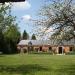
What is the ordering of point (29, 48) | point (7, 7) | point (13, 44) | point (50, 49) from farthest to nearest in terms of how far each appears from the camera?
point (29, 48) → point (50, 49) → point (13, 44) → point (7, 7)

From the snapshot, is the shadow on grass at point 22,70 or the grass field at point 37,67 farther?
the shadow on grass at point 22,70

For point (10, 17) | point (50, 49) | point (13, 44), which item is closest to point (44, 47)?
point (50, 49)

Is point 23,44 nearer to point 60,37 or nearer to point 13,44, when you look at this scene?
point 13,44

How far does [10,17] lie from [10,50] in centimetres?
5530

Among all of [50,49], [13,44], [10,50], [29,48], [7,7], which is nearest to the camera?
[7,7]

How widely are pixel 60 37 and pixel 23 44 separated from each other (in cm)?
9591

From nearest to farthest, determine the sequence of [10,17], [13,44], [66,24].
Answer: [66,24] < [10,17] < [13,44]

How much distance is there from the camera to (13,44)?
109062 mm

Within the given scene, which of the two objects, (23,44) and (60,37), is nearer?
(60,37)

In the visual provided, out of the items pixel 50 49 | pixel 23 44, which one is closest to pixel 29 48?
pixel 23 44

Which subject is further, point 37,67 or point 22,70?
point 37,67

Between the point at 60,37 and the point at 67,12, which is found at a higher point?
the point at 67,12

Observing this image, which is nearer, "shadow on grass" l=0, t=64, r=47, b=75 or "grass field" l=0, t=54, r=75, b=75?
"grass field" l=0, t=54, r=75, b=75

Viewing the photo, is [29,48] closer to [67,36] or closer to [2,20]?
[2,20]
